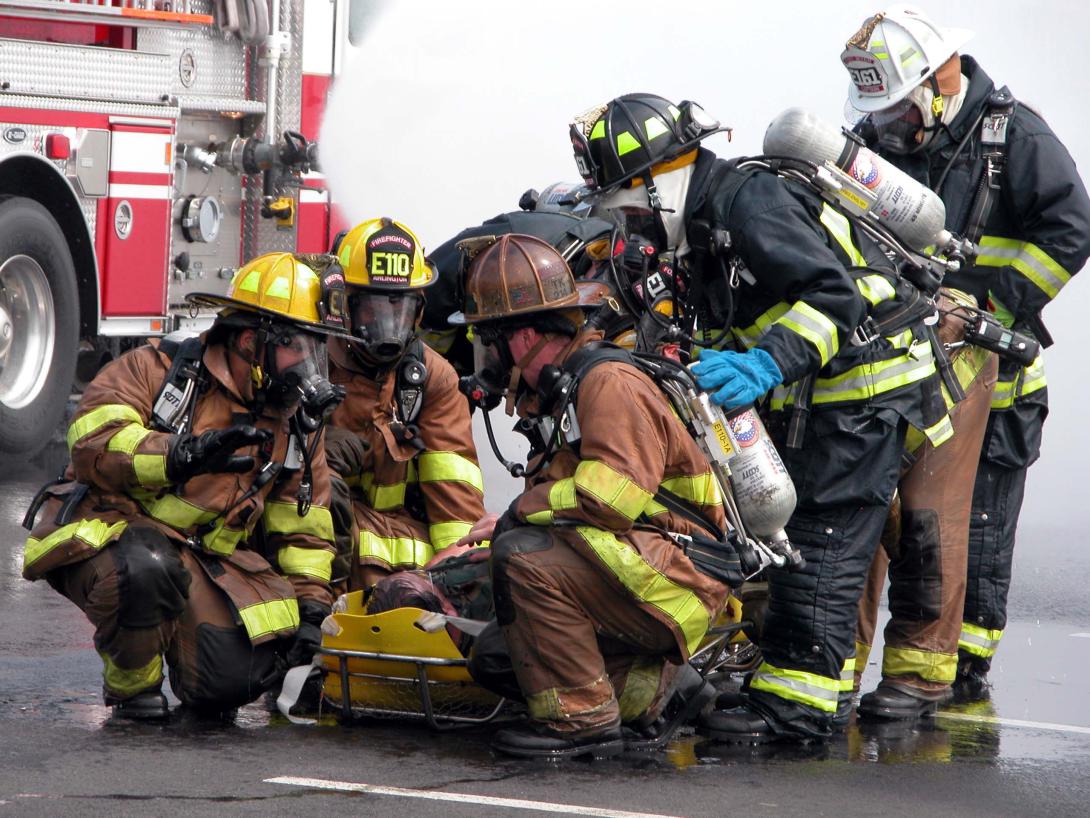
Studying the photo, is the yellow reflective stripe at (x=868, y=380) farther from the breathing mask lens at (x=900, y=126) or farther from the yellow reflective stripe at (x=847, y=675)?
the breathing mask lens at (x=900, y=126)

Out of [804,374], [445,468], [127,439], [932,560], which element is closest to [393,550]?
[445,468]

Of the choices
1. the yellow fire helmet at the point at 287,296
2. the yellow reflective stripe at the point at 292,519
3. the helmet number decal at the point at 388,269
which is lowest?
the yellow reflective stripe at the point at 292,519

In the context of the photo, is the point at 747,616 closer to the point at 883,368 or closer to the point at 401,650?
the point at 883,368

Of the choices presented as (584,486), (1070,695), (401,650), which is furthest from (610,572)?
(1070,695)

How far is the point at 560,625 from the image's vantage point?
4285 mm

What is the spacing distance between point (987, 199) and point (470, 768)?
2.56m

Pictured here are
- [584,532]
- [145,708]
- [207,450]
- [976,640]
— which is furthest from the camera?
[976,640]

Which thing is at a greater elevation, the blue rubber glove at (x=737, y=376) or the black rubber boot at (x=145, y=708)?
the blue rubber glove at (x=737, y=376)

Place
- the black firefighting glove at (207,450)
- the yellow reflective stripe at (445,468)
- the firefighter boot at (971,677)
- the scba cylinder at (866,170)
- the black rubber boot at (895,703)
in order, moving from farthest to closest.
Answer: the firefighter boot at (971,677), the yellow reflective stripe at (445,468), the black rubber boot at (895,703), the scba cylinder at (866,170), the black firefighting glove at (207,450)

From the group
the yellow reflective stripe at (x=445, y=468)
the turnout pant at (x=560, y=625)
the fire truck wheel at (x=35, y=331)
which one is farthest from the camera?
the fire truck wheel at (x=35, y=331)

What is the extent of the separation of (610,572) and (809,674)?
0.79m

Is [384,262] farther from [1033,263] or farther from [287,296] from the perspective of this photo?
[1033,263]

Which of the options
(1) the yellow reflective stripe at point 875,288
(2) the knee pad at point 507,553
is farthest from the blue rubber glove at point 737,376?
(2) the knee pad at point 507,553

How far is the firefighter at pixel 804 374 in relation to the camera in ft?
15.4
